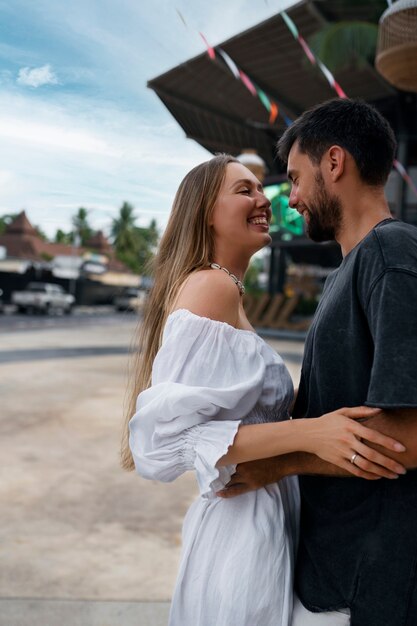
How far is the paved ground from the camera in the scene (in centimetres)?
289

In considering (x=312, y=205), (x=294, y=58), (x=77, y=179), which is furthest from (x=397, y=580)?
(x=294, y=58)

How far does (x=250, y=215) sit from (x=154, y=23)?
575 mm

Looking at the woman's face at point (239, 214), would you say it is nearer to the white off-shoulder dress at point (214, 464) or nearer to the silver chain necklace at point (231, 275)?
the silver chain necklace at point (231, 275)

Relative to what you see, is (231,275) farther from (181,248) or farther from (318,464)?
(318,464)

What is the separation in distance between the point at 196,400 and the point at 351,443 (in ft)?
1.07

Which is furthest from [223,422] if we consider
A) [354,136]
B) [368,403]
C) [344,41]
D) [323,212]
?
[344,41]

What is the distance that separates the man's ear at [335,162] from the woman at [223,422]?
245 millimetres

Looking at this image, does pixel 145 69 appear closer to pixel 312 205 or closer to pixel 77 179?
pixel 77 179

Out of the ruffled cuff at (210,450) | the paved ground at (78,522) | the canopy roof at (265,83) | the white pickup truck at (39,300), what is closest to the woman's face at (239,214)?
the ruffled cuff at (210,450)

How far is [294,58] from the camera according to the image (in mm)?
18203

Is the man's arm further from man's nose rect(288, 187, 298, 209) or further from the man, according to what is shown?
man's nose rect(288, 187, 298, 209)

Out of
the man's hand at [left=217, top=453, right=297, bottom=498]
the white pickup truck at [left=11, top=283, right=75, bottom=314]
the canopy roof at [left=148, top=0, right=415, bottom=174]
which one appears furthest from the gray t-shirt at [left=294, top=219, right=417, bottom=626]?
the white pickup truck at [left=11, top=283, right=75, bottom=314]

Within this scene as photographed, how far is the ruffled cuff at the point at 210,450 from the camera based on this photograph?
Answer: 1.25 meters

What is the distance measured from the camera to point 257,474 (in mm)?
1321
